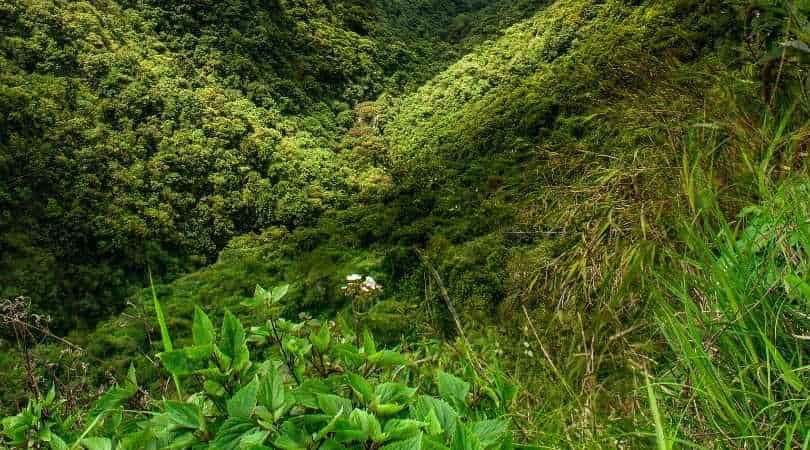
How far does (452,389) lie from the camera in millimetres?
967

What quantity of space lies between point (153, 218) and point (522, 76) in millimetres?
26135

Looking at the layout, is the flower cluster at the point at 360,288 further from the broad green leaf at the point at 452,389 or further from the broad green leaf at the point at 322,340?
the broad green leaf at the point at 452,389

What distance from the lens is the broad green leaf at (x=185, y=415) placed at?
820 millimetres

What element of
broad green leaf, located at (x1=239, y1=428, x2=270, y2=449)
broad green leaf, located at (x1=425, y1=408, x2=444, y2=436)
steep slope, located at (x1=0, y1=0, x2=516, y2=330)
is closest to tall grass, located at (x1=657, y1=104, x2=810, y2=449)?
broad green leaf, located at (x1=425, y1=408, x2=444, y2=436)

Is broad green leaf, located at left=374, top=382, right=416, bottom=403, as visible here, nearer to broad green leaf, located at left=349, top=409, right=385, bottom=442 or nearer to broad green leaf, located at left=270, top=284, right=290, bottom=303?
broad green leaf, located at left=349, top=409, right=385, bottom=442

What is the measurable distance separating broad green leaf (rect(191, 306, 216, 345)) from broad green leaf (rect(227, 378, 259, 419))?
0.41 ft

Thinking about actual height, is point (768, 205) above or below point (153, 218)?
above

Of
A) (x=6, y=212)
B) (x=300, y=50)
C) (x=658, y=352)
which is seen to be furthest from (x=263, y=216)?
(x=658, y=352)

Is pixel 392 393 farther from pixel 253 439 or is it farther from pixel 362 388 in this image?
pixel 253 439

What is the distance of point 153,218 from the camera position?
32.0m

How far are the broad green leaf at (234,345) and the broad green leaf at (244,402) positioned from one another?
0.09 m

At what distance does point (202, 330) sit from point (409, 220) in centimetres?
2143

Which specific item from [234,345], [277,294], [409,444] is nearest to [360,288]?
[277,294]

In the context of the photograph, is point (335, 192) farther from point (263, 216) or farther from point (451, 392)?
point (451, 392)
